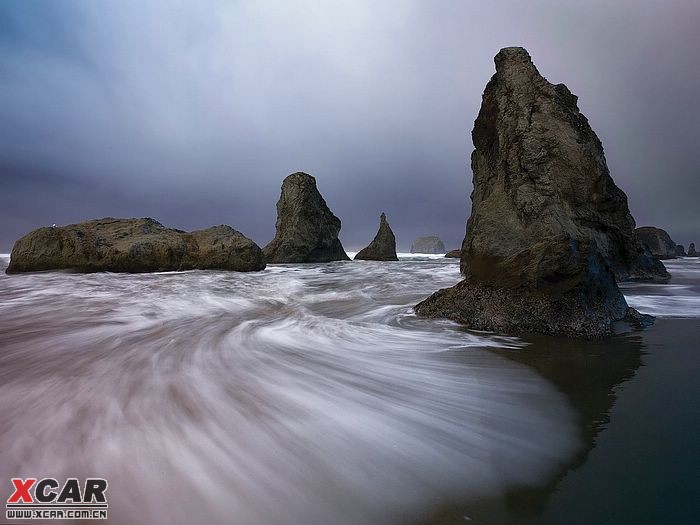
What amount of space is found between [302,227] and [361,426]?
2599 cm

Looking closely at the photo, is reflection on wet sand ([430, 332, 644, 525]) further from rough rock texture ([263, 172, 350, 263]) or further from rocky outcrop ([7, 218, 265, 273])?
rough rock texture ([263, 172, 350, 263])

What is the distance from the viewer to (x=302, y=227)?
27234mm

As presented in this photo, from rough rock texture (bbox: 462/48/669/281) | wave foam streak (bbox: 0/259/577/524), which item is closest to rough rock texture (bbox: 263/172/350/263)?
rough rock texture (bbox: 462/48/669/281)

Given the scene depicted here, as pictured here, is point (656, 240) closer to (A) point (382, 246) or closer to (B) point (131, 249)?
(A) point (382, 246)

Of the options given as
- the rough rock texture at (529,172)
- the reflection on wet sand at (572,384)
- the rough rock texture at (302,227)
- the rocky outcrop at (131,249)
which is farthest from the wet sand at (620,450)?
the rough rock texture at (302,227)

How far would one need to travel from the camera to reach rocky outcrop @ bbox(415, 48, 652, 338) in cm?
378

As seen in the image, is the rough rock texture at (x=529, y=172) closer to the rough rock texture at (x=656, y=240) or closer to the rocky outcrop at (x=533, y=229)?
the rocky outcrop at (x=533, y=229)

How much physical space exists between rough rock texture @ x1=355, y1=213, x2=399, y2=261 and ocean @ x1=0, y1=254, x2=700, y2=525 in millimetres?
27702

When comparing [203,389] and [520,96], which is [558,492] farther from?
[520,96]

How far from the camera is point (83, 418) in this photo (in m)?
1.78

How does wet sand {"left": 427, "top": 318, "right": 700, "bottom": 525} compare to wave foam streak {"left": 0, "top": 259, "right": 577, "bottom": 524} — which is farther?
wave foam streak {"left": 0, "top": 259, "right": 577, "bottom": 524}

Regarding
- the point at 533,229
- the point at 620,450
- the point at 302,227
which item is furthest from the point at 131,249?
the point at 302,227

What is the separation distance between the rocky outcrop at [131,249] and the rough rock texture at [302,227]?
1113 centimetres

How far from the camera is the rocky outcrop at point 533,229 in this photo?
3.78 m
